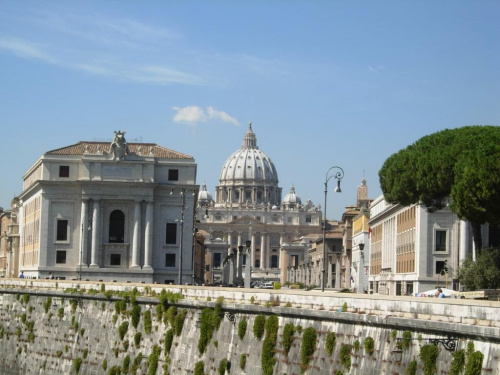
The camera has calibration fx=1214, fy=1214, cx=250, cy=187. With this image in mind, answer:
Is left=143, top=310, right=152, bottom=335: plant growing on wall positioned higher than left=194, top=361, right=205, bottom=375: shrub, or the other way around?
left=143, top=310, right=152, bottom=335: plant growing on wall

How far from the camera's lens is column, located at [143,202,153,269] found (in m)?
93.1

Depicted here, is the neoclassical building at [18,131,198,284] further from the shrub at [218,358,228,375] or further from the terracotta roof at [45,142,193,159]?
the shrub at [218,358,228,375]

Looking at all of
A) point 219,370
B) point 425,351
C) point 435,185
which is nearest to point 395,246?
point 435,185

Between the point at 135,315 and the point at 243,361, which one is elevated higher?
the point at 135,315

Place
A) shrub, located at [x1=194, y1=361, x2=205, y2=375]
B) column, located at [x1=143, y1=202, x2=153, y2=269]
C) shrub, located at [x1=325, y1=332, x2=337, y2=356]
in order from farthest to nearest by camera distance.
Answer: column, located at [x1=143, y1=202, x2=153, y2=269] < shrub, located at [x1=194, y1=361, x2=205, y2=375] < shrub, located at [x1=325, y1=332, x2=337, y2=356]

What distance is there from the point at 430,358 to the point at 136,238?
70.9 meters

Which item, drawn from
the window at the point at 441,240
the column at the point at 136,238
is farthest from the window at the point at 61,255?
the window at the point at 441,240

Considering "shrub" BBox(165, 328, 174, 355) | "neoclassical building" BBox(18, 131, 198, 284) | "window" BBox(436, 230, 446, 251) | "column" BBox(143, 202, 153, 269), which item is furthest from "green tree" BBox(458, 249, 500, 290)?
"column" BBox(143, 202, 153, 269)

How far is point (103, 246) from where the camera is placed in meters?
94.4

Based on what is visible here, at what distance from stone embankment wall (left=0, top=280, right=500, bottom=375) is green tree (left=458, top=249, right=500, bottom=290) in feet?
71.3

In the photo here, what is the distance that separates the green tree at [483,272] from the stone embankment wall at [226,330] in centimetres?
2172

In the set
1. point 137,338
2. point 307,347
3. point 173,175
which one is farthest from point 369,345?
point 173,175

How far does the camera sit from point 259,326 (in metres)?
31.7

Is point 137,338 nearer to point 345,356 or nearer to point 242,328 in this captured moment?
point 242,328
